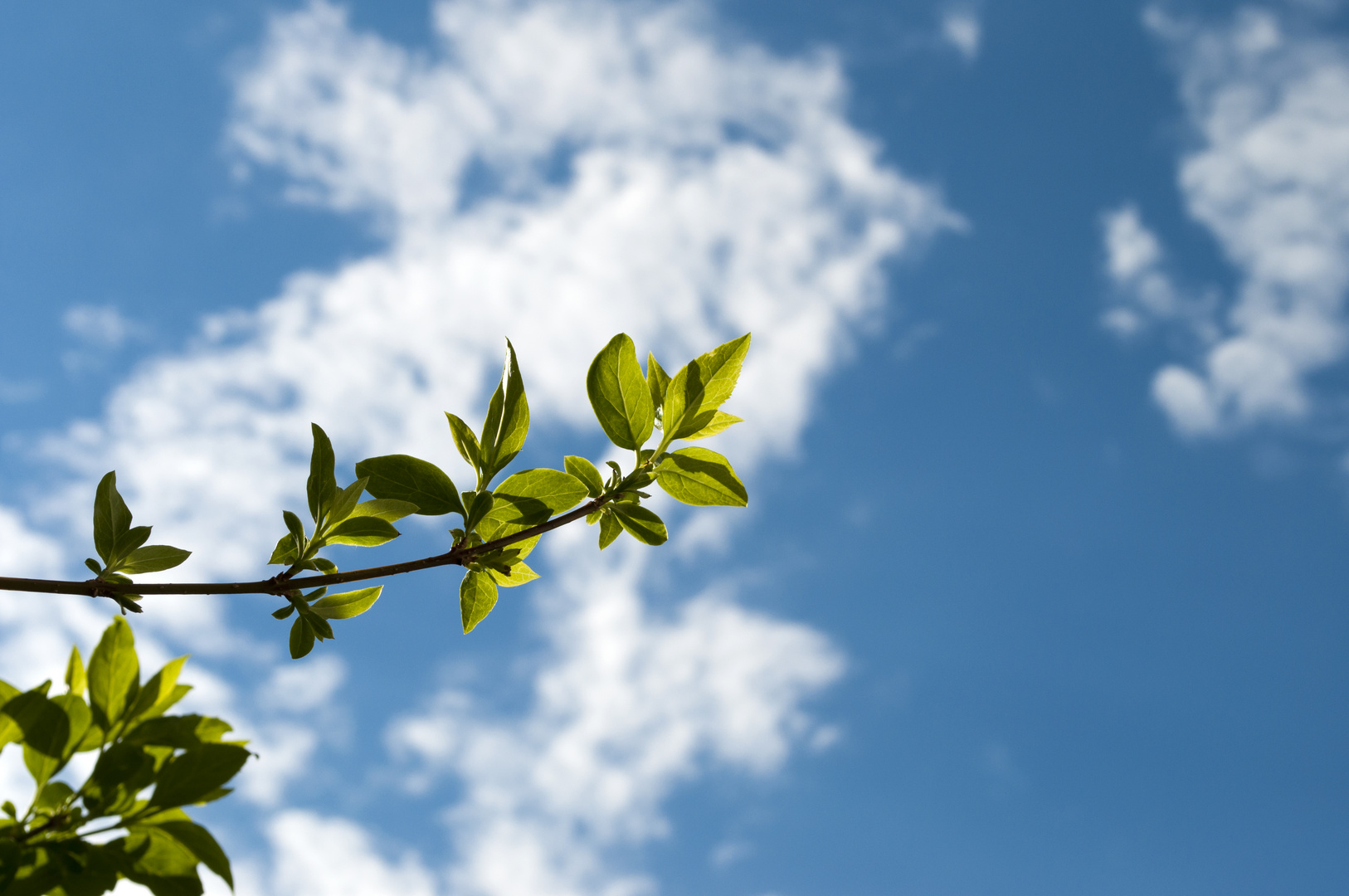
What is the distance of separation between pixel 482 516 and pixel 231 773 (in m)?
0.70

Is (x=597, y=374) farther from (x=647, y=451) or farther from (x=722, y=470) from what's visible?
(x=722, y=470)

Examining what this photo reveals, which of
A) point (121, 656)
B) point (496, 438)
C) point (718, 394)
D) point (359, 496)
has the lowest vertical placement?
point (121, 656)

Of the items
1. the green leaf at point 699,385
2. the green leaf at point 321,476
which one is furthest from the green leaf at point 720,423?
the green leaf at point 321,476

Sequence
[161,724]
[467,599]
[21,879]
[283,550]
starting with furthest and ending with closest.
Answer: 1. [467,599]
2. [283,550]
3. [161,724]
4. [21,879]

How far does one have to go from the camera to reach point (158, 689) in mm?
1335

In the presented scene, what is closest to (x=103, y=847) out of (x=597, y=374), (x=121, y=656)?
(x=121, y=656)

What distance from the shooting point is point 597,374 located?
1.85 metres

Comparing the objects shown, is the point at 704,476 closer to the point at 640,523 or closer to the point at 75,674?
the point at 640,523

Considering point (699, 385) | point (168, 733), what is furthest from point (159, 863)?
point (699, 385)

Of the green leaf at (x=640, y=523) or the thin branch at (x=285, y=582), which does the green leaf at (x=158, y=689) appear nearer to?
the thin branch at (x=285, y=582)

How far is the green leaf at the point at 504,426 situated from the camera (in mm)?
1868

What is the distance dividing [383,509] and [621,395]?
21.4 inches

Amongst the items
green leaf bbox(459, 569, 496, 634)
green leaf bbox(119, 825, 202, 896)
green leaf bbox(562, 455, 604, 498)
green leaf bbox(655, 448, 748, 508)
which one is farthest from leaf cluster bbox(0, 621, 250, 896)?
green leaf bbox(655, 448, 748, 508)

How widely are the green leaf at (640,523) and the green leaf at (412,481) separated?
333mm
